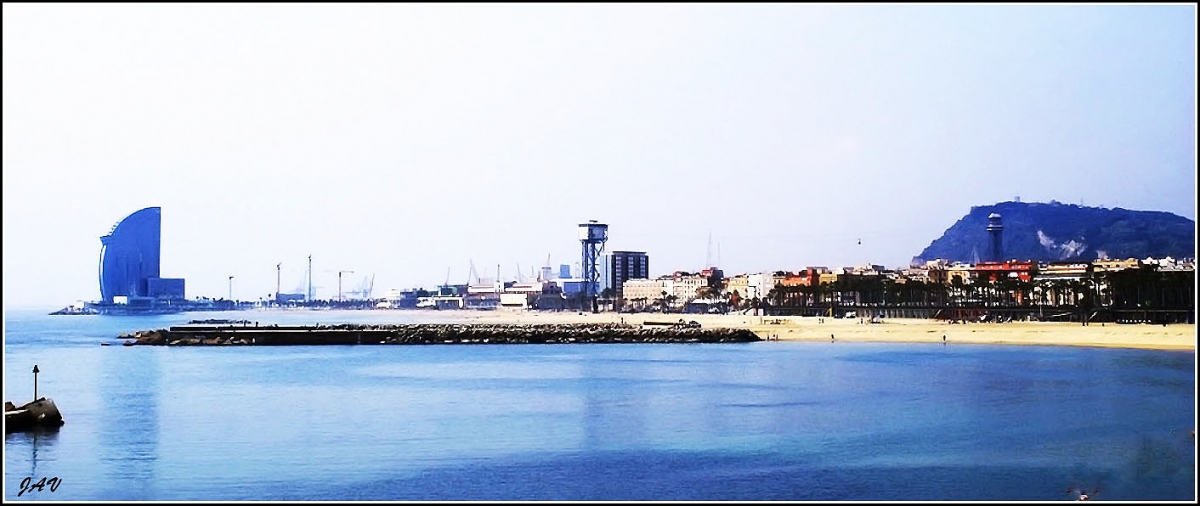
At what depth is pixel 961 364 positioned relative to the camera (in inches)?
1368

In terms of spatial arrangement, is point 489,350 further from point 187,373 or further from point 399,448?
point 399,448

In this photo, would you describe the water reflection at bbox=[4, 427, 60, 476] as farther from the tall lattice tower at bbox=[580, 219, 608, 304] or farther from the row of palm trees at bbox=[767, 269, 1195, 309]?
the tall lattice tower at bbox=[580, 219, 608, 304]

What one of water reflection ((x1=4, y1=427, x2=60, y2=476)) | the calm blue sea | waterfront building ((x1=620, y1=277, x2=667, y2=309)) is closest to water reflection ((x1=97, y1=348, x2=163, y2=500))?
the calm blue sea

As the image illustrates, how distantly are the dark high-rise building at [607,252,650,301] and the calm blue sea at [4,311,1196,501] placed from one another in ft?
404

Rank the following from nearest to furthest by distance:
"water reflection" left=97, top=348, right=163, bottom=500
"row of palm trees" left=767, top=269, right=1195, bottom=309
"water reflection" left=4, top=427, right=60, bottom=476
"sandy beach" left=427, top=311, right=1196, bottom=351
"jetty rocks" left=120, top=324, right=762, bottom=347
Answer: "water reflection" left=97, top=348, right=163, bottom=500 → "water reflection" left=4, top=427, right=60, bottom=476 → "sandy beach" left=427, top=311, right=1196, bottom=351 → "jetty rocks" left=120, top=324, right=762, bottom=347 → "row of palm trees" left=767, top=269, right=1195, bottom=309

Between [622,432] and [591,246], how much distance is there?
386 feet

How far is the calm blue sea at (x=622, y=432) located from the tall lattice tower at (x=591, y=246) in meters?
98.1

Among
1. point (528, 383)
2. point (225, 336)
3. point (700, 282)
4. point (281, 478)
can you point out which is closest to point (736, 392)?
point (528, 383)

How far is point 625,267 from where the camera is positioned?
161 metres

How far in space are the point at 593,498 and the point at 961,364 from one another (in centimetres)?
2414

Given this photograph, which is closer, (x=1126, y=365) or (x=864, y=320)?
Result: (x=1126, y=365)

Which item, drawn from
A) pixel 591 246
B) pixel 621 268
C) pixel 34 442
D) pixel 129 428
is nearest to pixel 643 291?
pixel 591 246

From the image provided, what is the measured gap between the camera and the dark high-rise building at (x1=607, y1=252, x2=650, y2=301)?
15912 centimetres

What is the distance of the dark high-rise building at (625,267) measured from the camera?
159m
